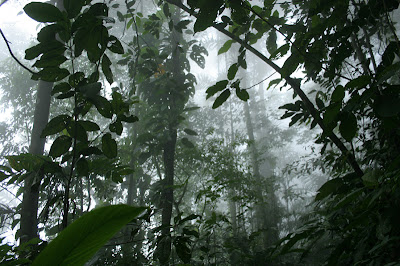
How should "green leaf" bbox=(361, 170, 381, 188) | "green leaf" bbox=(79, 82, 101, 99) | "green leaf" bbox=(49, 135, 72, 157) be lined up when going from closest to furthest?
"green leaf" bbox=(361, 170, 381, 188) < "green leaf" bbox=(79, 82, 101, 99) < "green leaf" bbox=(49, 135, 72, 157)

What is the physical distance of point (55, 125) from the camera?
949 mm

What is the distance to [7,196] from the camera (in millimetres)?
26031

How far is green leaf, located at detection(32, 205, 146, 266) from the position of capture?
203 millimetres

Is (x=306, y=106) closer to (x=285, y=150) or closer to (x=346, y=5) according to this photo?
(x=346, y=5)

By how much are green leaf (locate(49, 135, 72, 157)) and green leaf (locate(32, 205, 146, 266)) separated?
0.87 m

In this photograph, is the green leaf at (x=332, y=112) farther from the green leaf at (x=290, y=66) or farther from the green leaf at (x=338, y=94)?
the green leaf at (x=290, y=66)

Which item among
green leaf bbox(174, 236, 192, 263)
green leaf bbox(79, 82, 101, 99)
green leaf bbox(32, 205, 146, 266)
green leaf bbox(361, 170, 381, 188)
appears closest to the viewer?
green leaf bbox(32, 205, 146, 266)

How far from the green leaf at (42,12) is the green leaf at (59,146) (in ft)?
1.37

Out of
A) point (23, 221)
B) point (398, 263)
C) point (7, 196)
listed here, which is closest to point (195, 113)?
point (23, 221)

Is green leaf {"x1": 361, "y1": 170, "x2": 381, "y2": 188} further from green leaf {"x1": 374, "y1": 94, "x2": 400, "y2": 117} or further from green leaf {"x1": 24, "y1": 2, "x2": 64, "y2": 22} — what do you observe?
green leaf {"x1": 24, "y1": 2, "x2": 64, "y2": 22}

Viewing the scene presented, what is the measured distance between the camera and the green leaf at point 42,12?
2.39 ft

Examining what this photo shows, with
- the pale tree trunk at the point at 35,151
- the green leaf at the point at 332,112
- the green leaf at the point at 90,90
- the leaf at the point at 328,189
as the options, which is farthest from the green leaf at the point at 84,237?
the pale tree trunk at the point at 35,151

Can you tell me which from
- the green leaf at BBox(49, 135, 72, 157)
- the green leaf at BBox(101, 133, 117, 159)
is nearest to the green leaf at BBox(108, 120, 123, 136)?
the green leaf at BBox(101, 133, 117, 159)

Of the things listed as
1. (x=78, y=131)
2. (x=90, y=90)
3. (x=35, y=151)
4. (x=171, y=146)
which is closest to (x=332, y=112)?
(x=90, y=90)
